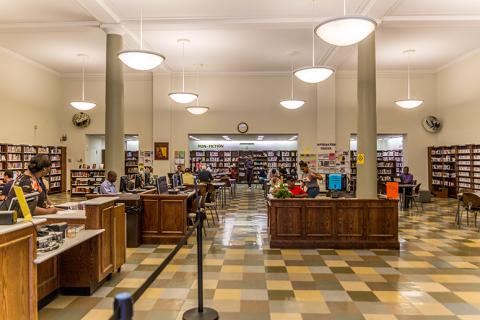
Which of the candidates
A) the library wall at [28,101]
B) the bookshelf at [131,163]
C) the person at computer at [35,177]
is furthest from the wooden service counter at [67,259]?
the bookshelf at [131,163]

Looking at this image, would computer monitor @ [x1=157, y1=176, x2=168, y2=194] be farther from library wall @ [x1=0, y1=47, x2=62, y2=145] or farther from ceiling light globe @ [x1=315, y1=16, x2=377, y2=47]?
library wall @ [x1=0, y1=47, x2=62, y2=145]

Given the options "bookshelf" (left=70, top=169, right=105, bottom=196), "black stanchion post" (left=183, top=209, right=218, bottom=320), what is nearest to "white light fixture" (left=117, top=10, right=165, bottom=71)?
"black stanchion post" (left=183, top=209, right=218, bottom=320)

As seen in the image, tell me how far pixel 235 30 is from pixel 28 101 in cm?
829

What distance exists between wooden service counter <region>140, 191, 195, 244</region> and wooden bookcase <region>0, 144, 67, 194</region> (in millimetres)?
6979

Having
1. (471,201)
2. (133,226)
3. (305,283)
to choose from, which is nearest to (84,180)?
(133,226)

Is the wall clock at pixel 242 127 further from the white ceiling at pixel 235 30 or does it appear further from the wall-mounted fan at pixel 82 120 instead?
the wall-mounted fan at pixel 82 120

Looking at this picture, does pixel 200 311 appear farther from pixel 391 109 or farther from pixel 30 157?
pixel 391 109

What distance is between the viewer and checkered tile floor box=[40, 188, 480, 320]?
12.1ft

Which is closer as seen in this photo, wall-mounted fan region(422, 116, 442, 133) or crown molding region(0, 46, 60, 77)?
crown molding region(0, 46, 60, 77)

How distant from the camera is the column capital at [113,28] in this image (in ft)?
28.5

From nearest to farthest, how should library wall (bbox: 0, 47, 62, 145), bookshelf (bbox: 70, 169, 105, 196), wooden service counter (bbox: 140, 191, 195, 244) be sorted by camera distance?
wooden service counter (bbox: 140, 191, 195, 244), library wall (bbox: 0, 47, 62, 145), bookshelf (bbox: 70, 169, 105, 196)

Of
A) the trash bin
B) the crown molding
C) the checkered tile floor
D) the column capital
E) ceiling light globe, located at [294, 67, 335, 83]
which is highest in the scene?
the crown molding

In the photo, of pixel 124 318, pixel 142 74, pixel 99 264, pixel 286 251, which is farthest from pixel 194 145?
pixel 124 318

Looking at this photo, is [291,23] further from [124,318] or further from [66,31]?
[124,318]
